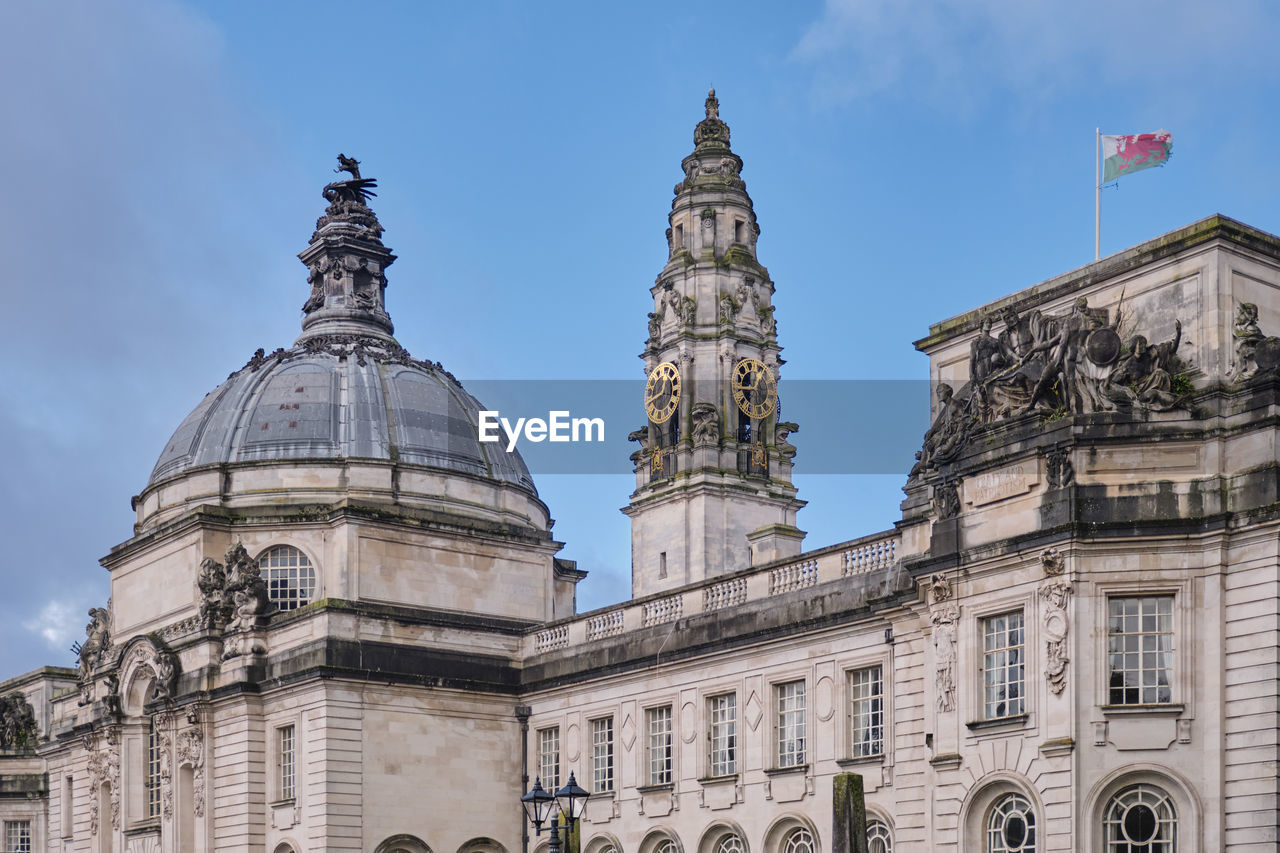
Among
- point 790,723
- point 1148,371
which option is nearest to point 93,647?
point 790,723

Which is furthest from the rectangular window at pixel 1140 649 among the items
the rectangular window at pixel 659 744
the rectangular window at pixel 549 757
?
the rectangular window at pixel 549 757

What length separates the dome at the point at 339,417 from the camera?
213 feet

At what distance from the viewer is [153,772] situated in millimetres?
62469

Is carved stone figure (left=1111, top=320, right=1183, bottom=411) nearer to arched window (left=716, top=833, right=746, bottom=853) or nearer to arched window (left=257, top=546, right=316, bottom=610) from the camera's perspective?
arched window (left=716, top=833, right=746, bottom=853)

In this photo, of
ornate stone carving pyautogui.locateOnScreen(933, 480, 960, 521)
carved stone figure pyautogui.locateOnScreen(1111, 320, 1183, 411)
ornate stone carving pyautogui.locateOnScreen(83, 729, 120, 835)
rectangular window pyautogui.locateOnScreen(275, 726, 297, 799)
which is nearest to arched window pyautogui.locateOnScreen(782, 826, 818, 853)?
ornate stone carving pyautogui.locateOnScreen(933, 480, 960, 521)

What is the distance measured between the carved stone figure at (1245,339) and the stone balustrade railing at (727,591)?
9342mm

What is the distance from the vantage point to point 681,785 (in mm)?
51375

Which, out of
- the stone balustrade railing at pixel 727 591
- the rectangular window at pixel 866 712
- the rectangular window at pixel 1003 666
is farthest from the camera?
the stone balustrade railing at pixel 727 591

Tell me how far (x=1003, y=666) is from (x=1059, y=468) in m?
4.15

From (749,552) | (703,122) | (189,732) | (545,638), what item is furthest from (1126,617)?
(703,122)

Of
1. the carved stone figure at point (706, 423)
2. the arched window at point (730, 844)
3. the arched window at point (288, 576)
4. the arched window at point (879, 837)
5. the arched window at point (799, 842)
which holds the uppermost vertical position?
the carved stone figure at point (706, 423)

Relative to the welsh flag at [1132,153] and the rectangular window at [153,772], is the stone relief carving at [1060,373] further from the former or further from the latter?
the rectangular window at [153,772]

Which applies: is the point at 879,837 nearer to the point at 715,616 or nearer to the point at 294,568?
the point at 715,616

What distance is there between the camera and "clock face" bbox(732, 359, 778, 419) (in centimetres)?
9000
